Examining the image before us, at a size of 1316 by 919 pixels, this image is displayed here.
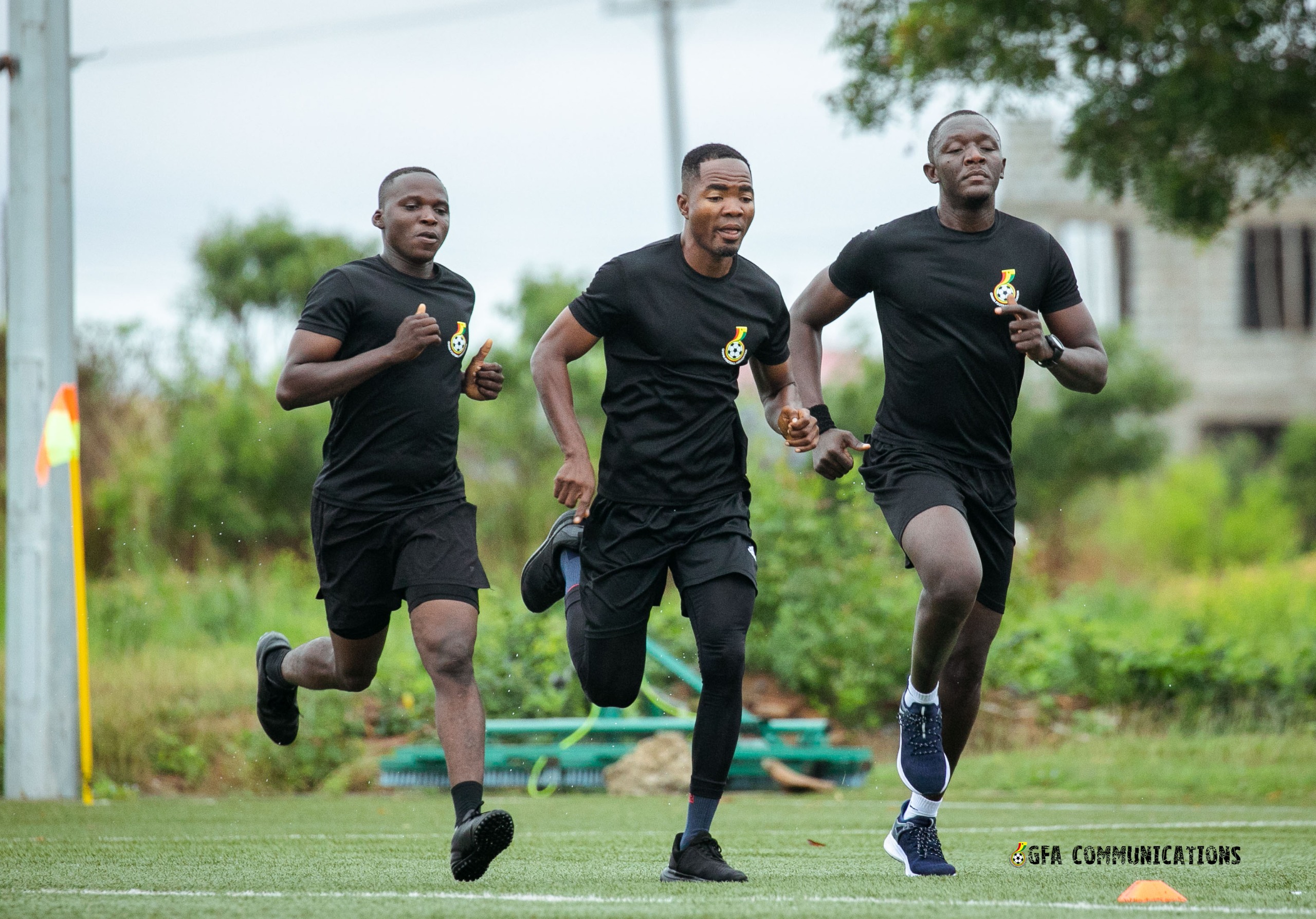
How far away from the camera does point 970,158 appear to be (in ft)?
18.3

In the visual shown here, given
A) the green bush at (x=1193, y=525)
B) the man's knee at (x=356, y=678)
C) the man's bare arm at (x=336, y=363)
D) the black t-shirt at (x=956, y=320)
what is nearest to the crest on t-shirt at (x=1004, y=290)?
the black t-shirt at (x=956, y=320)

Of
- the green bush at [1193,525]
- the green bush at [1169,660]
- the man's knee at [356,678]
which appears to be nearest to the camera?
the man's knee at [356,678]

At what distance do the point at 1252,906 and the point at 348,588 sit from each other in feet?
10.5

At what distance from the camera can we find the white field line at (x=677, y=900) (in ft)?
14.3

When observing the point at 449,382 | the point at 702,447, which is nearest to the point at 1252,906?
the point at 702,447

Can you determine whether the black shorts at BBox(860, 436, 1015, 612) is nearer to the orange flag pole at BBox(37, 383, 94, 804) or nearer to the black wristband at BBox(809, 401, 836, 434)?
the black wristband at BBox(809, 401, 836, 434)

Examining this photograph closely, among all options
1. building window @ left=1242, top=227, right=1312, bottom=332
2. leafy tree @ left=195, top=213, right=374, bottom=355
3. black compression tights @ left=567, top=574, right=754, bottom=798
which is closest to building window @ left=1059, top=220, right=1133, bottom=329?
building window @ left=1242, top=227, right=1312, bottom=332

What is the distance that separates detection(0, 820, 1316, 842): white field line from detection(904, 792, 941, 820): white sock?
6.67ft

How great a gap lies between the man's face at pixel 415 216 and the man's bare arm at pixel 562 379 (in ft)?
1.82

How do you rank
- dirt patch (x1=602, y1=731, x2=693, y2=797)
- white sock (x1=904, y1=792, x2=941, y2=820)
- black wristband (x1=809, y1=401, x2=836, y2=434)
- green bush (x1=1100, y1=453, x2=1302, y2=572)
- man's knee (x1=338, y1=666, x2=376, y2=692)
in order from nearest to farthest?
white sock (x1=904, y1=792, x2=941, y2=820)
black wristband (x1=809, y1=401, x2=836, y2=434)
man's knee (x1=338, y1=666, x2=376, y2=692)
dirt patch (x1=602, y1=731, x2=693, y2=797)
green bush (x1=1100, y1=453, x2=1302, y2=572)

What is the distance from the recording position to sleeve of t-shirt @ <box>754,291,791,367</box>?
5.68 metres

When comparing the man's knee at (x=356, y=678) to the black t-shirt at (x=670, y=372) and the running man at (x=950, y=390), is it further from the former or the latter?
the running man at (x=950, y=390)

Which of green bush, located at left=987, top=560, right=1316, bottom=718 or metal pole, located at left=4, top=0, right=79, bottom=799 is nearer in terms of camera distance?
metal pole, located at left=4, top=0, right=79, bottom=799

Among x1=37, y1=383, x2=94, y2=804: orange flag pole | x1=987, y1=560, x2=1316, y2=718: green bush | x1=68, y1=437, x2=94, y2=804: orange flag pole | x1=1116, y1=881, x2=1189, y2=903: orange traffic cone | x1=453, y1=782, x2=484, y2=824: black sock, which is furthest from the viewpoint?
x1=987, y1=560, x2=1316, y2=718: green bush
